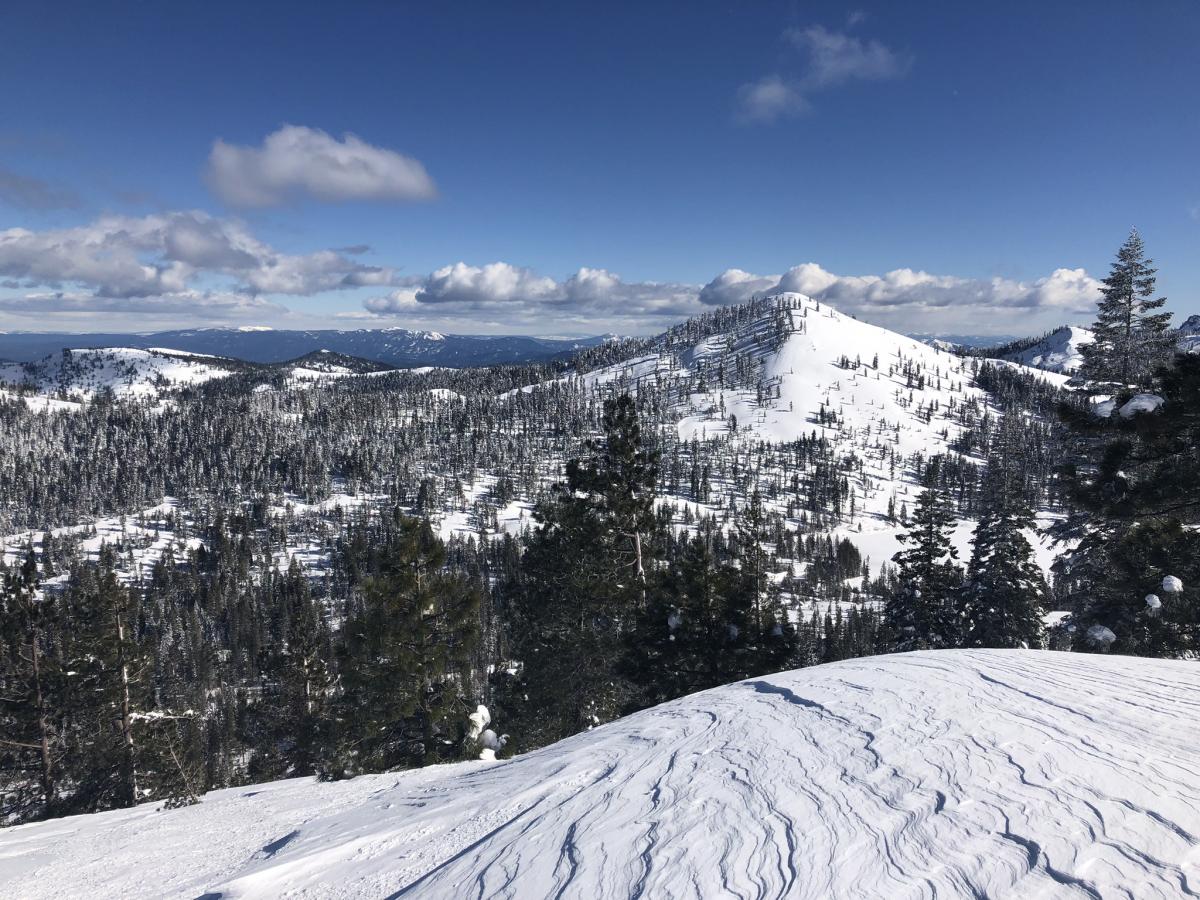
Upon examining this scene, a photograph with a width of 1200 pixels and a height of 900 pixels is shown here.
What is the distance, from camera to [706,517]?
194 meters

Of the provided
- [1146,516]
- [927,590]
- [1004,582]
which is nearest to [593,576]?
[1146,516]

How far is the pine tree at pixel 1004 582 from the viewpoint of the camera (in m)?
26.1

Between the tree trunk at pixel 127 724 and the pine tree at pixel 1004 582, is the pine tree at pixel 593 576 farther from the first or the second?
the pine tree at pixel 1004 582

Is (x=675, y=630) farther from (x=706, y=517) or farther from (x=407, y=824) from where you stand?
(x=706, y=517)

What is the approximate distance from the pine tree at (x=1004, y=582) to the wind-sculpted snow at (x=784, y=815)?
66.7ft

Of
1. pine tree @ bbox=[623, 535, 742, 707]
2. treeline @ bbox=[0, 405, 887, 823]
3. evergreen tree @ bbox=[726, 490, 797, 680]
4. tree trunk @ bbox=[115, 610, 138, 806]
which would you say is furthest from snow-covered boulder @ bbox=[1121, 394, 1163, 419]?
tree trunk @ bbox=[115, 610, 138, 806]

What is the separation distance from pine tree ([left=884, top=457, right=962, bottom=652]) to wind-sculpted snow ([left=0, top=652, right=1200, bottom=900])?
19937mm

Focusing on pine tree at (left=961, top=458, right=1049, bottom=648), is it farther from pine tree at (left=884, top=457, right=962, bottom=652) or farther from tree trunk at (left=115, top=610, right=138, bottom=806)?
tree trunk at (left=115, top=610, right=138, bottom=806)

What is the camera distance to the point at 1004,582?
2659 cm

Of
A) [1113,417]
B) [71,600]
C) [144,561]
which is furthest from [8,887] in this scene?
[144,561]

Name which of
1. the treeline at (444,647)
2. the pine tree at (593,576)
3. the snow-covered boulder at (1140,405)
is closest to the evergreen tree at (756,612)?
the treeline at (444,647)

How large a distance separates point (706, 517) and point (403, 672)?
18284 cm

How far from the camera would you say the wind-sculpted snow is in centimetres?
412

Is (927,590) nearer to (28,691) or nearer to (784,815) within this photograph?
(784,815)
